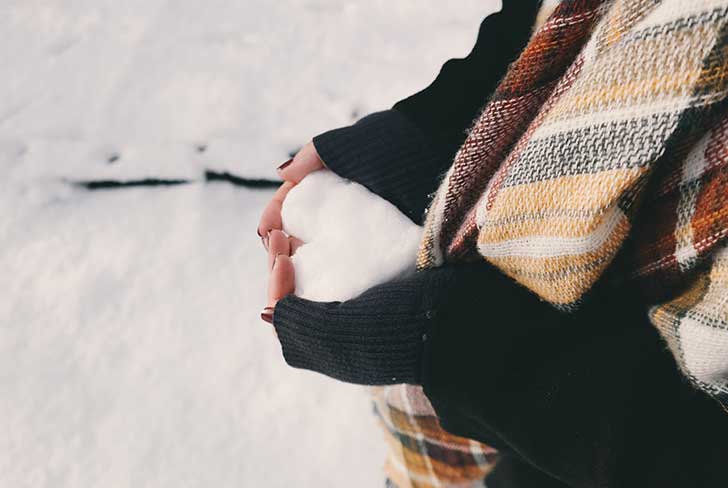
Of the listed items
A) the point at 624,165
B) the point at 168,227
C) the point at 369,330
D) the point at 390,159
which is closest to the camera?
the point at 624,165

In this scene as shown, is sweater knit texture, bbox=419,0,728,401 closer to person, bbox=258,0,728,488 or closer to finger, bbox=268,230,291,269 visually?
person, bbox=258,0,728,488

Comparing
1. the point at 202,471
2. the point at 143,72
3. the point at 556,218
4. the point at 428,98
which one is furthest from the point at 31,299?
the point at 556,218

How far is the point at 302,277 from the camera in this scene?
0.54m

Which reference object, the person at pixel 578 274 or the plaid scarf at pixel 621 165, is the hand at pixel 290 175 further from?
the plaid scarf at pixel 621 165

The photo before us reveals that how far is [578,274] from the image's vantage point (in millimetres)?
362

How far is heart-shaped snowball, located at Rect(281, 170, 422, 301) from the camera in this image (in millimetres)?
509

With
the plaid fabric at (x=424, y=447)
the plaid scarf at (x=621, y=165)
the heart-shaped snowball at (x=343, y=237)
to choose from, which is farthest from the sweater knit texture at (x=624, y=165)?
the plaid fabric at (x=424, y=447)

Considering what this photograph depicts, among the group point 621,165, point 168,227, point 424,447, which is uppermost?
point 621,165

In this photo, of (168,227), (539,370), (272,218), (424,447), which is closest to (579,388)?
(539,370)

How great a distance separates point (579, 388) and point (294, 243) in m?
0.33

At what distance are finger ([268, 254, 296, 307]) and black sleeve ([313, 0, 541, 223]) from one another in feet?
0.35

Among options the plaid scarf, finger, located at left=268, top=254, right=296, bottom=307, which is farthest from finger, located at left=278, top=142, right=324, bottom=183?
the plaid scarf

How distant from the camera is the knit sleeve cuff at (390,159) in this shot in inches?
21.6

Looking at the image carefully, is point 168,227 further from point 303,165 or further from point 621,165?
point 621,165
